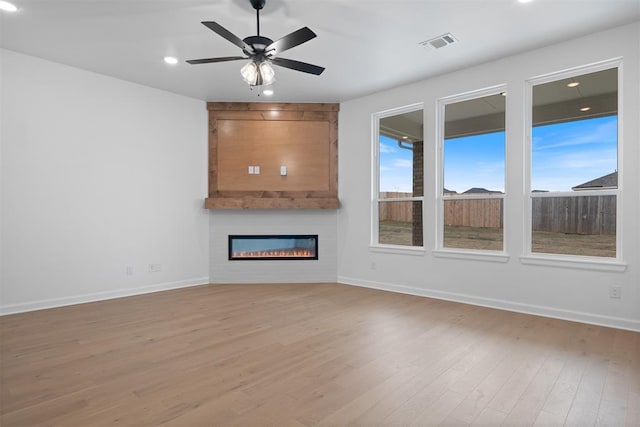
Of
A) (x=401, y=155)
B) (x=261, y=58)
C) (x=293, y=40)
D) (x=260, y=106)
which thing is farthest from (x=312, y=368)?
(x=260, y=106)

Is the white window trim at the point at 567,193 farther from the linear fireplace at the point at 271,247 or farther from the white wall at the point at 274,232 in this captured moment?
the linear fireplace at the point at 271,247

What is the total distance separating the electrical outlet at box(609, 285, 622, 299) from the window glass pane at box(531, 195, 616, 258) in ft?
1.02

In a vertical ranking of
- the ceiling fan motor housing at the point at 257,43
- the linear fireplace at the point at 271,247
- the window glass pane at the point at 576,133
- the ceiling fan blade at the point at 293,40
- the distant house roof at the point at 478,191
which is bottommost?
the linear fireplace at the point at 271,247

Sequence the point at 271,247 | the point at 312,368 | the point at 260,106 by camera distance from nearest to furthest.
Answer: the point at 312,368 < the point at 260,106 < the point at 271,247

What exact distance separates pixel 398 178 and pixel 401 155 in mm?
346

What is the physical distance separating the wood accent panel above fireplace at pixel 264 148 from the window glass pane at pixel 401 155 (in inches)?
34.5

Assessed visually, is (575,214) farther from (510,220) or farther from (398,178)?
(398,178)

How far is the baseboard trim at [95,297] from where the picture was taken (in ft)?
12.7

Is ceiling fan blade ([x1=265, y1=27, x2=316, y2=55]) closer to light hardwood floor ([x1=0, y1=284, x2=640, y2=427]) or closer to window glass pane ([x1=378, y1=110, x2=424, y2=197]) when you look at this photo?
light hardwood floor ([x1=0, y1=284, x2=640, y2=427])

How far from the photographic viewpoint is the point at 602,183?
3529mm

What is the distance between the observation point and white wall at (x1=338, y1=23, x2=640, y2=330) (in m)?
3.29

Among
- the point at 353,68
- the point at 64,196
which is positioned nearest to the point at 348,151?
the point at 353,68

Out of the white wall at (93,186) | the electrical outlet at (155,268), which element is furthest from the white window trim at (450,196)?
the electrical outlet at (155,268)

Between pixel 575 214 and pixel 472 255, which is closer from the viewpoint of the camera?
pixel 575 214
